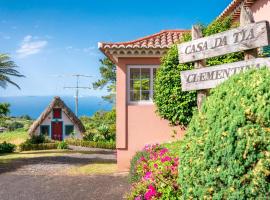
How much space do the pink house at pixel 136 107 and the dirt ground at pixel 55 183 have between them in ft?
4.78

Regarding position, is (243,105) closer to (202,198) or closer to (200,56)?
(202,198)

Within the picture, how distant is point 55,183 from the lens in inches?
555

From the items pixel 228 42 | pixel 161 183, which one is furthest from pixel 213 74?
pixel 161 183

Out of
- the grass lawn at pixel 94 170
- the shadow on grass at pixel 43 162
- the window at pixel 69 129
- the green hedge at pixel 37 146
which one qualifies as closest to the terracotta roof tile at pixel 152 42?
the grass lawn at pixel 94 170

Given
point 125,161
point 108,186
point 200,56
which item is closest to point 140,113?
point 125,161

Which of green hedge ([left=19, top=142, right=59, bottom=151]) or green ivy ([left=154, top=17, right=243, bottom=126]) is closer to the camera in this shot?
green ivy ([left=154, top=17, right=243, bottom=126])

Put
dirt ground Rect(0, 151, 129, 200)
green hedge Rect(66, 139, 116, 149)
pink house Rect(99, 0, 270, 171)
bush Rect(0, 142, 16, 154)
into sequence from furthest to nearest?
green hedge Rect(66, 139, 116, 149) < bush Rect(0, 142, 16, 154) < pink house Rect(99, 0, 270, 171) < dirt ground Rect(0, 151, 129, 200)

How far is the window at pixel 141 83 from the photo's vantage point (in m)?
15.6

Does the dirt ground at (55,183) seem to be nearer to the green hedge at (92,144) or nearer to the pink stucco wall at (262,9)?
the pink stucco wall at (262,9)

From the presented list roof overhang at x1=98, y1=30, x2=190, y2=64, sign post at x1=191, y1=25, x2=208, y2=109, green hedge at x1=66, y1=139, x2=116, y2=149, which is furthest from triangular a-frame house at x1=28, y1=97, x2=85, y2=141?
sign post at x1=191, y1=25, x2=208, y2=109

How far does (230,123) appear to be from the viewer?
4.39 m

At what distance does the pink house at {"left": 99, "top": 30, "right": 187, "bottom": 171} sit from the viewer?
613 inches

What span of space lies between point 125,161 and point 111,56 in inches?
165

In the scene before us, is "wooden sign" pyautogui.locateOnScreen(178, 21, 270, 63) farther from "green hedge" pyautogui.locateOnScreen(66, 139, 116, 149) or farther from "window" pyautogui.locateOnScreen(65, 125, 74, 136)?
"window" pyautogui.locateOnScreen(65, 125, 74, 136)
